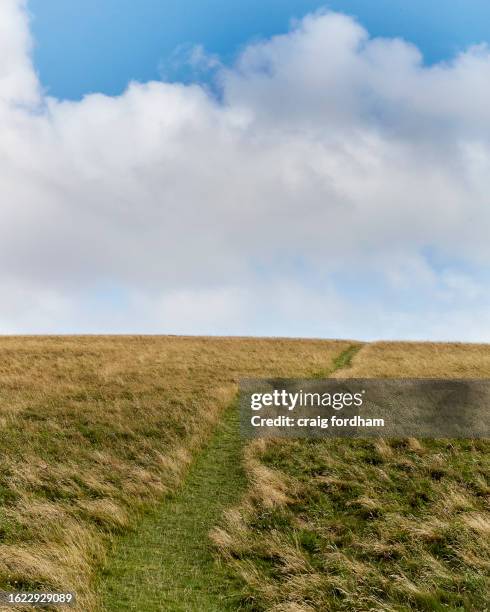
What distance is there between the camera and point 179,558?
8.50 metres

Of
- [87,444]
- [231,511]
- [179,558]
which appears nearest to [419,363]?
[87,444]

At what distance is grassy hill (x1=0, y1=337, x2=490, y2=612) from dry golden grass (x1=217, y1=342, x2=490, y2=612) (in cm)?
3

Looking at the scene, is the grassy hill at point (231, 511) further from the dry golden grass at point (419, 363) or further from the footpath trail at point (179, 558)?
the dry golden grass at point (419, 363)

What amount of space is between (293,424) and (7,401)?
11.1 meters

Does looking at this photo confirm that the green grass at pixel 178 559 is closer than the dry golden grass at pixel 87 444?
Yes

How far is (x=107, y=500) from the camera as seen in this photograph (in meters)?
10.4

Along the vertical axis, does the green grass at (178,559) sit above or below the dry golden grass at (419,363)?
below

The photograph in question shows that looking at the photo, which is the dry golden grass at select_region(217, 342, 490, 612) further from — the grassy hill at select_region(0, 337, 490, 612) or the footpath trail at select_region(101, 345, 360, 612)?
the footpath trail at select_region(101, 345, 360, 612)

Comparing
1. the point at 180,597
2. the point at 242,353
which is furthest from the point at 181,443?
the point at 242,353

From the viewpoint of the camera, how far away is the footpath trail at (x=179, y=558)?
7336 millimetres

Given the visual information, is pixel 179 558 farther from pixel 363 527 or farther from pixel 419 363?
pixel 419 363

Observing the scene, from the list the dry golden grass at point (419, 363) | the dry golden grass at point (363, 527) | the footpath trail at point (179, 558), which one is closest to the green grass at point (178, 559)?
the footpath trail at point (179, 558)

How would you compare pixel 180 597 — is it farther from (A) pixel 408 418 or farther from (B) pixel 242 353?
(B) pixel 242 353

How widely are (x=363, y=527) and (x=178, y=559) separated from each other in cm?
336
